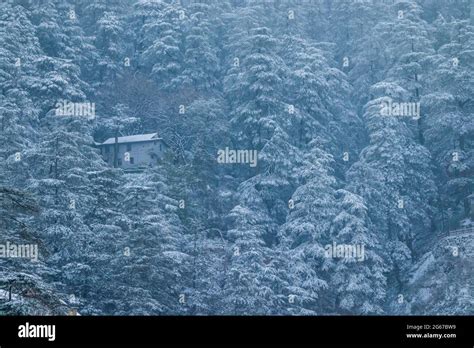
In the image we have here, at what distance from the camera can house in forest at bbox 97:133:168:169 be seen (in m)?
46.3

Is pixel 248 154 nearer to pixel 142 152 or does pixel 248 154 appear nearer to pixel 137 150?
pixel 142 152

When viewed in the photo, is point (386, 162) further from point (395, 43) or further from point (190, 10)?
point (190, 10)

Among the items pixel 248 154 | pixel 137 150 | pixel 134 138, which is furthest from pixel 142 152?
pixel 248 154

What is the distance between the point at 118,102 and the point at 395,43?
66.5ft

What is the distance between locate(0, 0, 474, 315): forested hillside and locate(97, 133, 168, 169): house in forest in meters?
0.89

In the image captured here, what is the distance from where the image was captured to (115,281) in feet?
102

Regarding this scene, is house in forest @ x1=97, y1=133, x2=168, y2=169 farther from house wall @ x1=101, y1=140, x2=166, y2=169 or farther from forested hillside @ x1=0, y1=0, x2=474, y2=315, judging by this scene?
forested hillside @ x1=0, y1=0, x2=474, y2=315

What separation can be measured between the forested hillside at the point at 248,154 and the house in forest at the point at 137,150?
2.92 feet

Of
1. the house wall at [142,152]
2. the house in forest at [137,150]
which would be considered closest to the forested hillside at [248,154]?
the house in forest at [137,150]

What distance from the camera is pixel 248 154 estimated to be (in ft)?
146

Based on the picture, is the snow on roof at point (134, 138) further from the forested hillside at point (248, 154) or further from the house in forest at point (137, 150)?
the forested hillside at point (248, 154)

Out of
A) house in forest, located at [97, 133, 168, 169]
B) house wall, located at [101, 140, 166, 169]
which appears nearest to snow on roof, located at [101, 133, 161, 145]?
house in forest, located at [97, 133, 168, 169]

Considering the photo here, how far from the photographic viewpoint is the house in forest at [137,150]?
46.3 metres

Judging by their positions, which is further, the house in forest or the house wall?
the house wall
